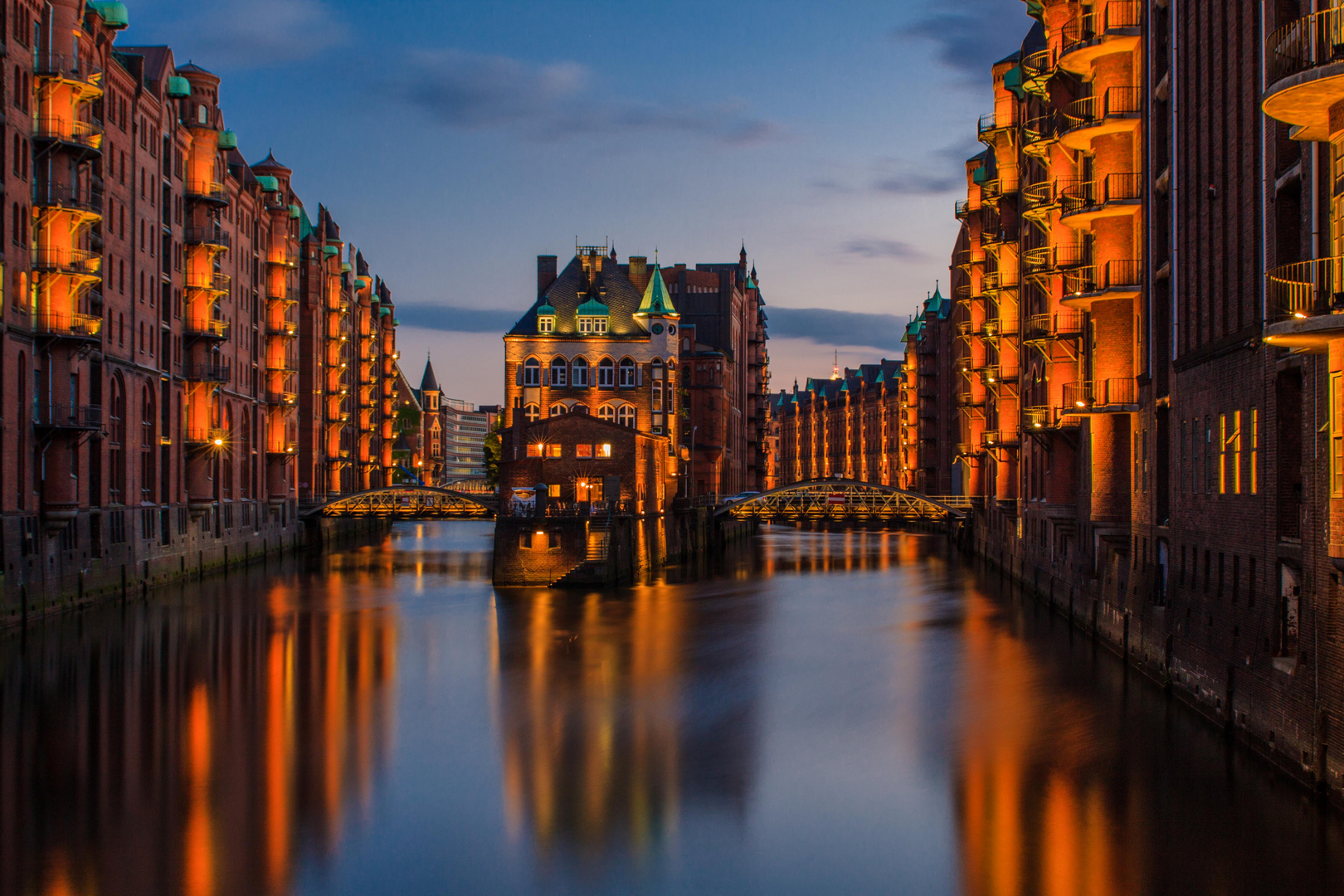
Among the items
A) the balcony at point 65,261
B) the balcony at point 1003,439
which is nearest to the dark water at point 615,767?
the balcony at point 65,261

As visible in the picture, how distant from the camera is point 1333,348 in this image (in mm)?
19625

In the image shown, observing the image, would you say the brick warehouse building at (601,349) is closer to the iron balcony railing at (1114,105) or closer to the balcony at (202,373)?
the balcony at (202,373)

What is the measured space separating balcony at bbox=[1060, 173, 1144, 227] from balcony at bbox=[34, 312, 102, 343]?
32.3m

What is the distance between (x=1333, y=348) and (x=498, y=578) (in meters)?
47.2

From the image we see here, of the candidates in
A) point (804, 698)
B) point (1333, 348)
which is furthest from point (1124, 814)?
point (804, 698)

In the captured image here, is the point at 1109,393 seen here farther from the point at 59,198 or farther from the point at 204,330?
the point at 204,330

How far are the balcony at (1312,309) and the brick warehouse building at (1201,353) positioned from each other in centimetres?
6

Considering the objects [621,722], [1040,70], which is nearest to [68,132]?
[621,722]

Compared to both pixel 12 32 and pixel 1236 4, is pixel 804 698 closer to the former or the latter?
pixel 1236 4

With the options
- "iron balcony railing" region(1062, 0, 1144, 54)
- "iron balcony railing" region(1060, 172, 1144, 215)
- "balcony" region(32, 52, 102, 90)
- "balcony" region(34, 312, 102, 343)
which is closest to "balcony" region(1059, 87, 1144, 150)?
"iron balcony railing" region(1060, 172, 1144, 215)

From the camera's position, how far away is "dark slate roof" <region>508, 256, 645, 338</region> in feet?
297

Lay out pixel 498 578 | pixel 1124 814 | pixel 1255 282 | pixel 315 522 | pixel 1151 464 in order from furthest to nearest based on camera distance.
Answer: pixel 315 522 → pixel 498 578 → pixel 1151 464 → pixel 1255 282 → pixel 1124 814

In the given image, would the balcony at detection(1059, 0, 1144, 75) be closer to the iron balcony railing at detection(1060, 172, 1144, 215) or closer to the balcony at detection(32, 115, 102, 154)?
the iron balcony railing at detection(1060, 172, 1144, 215)

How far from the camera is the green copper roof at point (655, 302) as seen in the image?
296 ft
